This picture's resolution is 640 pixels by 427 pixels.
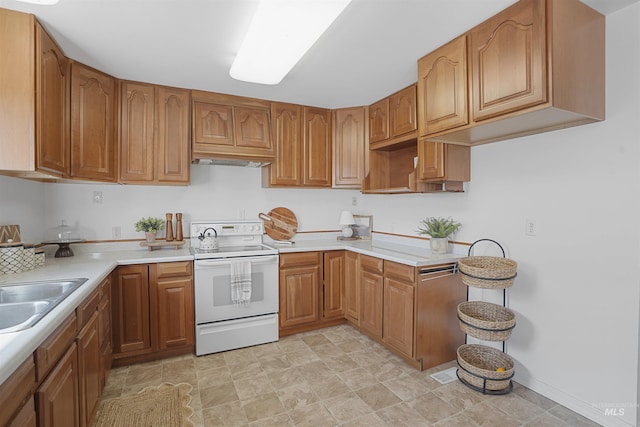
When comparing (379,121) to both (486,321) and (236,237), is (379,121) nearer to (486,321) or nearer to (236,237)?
(236,237)

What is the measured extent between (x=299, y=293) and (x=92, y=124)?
2275mm

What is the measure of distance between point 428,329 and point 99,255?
2.84 meters

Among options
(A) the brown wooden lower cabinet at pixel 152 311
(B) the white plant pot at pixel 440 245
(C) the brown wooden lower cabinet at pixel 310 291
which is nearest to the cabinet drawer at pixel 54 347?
(A) the brown wooden lower cabinet at pixel 152 311

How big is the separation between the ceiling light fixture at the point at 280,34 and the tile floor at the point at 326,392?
89.5 inches

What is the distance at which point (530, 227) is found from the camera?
2.24m

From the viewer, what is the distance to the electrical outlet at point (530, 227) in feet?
7.25

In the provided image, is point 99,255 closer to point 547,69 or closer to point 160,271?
point 160,271

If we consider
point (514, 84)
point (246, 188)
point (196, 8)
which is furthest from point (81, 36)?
point (514, 84)

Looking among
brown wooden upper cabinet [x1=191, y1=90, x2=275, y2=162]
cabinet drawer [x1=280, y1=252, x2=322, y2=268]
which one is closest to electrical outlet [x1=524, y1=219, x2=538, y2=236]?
cabinet drawer [x1=280, y1=252, x2=322, y2=268]

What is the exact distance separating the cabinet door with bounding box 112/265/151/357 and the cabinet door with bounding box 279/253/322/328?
1166 millimetres

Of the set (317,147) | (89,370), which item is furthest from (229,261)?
(317,147)

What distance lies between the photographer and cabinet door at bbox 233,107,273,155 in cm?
312

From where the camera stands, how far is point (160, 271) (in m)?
2.61

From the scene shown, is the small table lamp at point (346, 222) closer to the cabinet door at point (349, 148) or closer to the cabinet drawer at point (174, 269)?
the cabinet door at point (349, 148)
